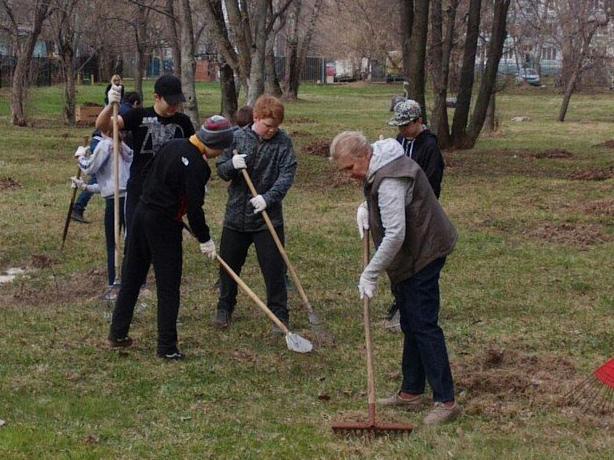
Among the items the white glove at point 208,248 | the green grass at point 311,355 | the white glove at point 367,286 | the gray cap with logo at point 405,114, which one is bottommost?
the green grass at point 311,355

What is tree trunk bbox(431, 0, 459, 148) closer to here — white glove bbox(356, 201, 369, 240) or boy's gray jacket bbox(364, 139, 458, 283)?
white glove bbox(356, 201, 369, 240)

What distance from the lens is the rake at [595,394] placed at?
5945 mm

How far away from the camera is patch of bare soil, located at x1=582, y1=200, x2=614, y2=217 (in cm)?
Answer: 1440

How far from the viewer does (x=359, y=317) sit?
8781mm

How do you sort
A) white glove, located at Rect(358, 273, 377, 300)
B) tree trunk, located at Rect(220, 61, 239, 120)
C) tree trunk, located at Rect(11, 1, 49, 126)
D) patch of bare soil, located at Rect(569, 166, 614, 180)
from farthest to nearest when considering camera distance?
tree trunk, located at Rect(11, 1, 49, 126)
tree trunk, located at Rect(220, 61, 239, 120)
patch of bare soil, located at Rect(569, 166, 614, 180)
white glove, located at Rect(358, 273, 377, 300)

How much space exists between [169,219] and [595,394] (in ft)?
9.96

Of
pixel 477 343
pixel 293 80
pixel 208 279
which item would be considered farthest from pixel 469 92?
pixel 293 80

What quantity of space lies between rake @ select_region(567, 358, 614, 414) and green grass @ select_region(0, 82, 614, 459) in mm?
114

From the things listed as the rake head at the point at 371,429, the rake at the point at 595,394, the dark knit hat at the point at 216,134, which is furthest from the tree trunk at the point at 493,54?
the rake head at the point at 371,429

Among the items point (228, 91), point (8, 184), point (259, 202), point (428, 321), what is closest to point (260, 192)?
point (259, 202)

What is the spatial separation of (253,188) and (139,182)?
101 cm

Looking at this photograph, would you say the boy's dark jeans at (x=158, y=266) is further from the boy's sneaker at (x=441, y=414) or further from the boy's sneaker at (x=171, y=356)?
the boy's sneaker at (x=441, y=414)

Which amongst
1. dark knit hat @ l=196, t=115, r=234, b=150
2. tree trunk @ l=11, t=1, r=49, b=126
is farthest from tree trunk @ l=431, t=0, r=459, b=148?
dark knit hat @ l=196, t=115, r=234, b=150

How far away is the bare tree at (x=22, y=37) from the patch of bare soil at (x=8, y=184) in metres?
11.2
